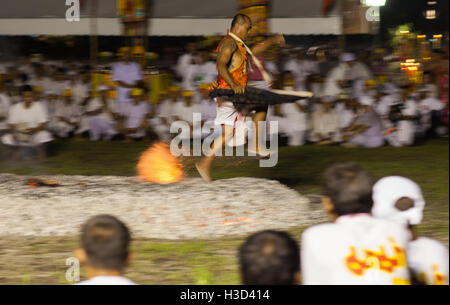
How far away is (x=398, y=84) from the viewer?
11180 millimetres

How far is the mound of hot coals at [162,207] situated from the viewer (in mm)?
5836

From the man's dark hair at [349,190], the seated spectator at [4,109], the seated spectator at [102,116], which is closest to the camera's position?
the man's dark hair at [349,190]

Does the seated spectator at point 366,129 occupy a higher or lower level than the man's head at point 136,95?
lower

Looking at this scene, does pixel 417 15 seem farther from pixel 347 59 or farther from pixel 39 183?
pixel 39 183

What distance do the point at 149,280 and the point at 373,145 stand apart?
665cm

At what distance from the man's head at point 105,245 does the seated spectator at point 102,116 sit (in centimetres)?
837

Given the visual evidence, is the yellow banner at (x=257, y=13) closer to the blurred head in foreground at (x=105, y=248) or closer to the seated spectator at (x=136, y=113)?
the seated spectator at (x=136, y=113)

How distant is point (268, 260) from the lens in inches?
101

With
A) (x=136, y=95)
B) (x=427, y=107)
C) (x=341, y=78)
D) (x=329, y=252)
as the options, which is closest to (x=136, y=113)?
(x=136, y=95)

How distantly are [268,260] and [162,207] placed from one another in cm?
364

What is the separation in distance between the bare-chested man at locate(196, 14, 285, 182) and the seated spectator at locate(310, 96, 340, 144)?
12.8 feet

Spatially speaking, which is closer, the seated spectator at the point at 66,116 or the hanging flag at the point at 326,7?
the hanging flag at the point at 326,7

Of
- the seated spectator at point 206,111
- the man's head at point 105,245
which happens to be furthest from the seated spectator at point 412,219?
the seated spectator at point 206,111
